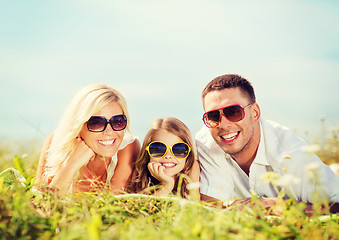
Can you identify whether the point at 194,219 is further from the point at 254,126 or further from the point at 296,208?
the point at 254,126

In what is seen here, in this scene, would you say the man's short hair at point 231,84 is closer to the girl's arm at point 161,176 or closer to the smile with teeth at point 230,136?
the smile with teeth at point 230,136

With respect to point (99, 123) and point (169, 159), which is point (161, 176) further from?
point (99, 123)

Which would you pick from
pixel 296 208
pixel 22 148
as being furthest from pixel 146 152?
pixel 22 148

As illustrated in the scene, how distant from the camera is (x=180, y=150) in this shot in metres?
4.30

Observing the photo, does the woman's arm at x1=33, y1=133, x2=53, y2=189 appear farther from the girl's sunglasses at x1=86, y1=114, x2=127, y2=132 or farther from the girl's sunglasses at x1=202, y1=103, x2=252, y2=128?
the girl's sunglasses at x1=202, y1=103, x2=252, y2=128

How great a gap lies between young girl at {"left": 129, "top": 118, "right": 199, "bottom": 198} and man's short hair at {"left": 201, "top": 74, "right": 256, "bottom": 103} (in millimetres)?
661

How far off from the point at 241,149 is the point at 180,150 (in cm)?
85

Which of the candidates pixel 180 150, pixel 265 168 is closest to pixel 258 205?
pixel 180 150

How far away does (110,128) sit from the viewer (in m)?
4.08

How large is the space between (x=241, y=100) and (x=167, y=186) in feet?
4.89

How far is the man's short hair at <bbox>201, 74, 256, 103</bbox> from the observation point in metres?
4.49

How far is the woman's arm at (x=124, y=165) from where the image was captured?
13.9ft

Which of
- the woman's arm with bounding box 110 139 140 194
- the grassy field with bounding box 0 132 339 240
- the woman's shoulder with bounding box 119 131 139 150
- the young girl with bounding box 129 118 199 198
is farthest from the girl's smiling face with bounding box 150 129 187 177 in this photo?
the grassy field with bounding box 0 132 339 240

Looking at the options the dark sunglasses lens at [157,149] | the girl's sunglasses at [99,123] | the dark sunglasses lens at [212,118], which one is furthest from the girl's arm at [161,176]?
the dark sunglasses lens at [212,118]
